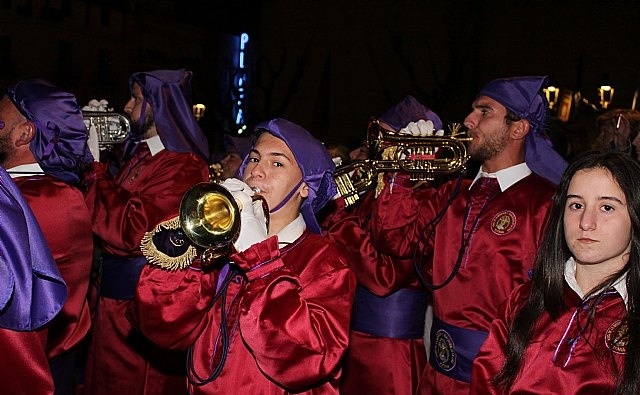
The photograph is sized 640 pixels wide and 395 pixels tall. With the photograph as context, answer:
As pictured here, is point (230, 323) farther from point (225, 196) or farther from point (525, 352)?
point (525, 352)

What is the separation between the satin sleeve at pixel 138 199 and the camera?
505 centimetres

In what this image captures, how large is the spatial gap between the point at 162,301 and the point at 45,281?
0.46 metres

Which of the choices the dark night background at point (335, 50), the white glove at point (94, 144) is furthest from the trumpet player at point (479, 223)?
the dark night background at point (335, 50)

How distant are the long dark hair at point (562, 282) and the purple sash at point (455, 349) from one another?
102 cm

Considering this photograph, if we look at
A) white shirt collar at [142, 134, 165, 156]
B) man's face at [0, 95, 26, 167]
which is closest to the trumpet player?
white shirt collar at [142, 134, 165, 156]

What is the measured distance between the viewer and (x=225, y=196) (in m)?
2.78

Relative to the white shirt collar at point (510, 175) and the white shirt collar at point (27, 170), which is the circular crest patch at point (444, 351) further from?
the white shirt collar at point (27, 170)

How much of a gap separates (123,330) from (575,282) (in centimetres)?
326

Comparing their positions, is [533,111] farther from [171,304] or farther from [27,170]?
[27,170]

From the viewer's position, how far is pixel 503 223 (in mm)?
4062

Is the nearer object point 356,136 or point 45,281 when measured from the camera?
point 45,281

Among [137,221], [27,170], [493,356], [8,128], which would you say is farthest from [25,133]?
[493,356]

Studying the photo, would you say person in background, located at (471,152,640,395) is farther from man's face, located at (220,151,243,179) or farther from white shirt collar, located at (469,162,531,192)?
man's face, located at (220,151,243,179)

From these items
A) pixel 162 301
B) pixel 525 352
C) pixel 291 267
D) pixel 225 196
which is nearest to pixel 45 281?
pixel 162 301
